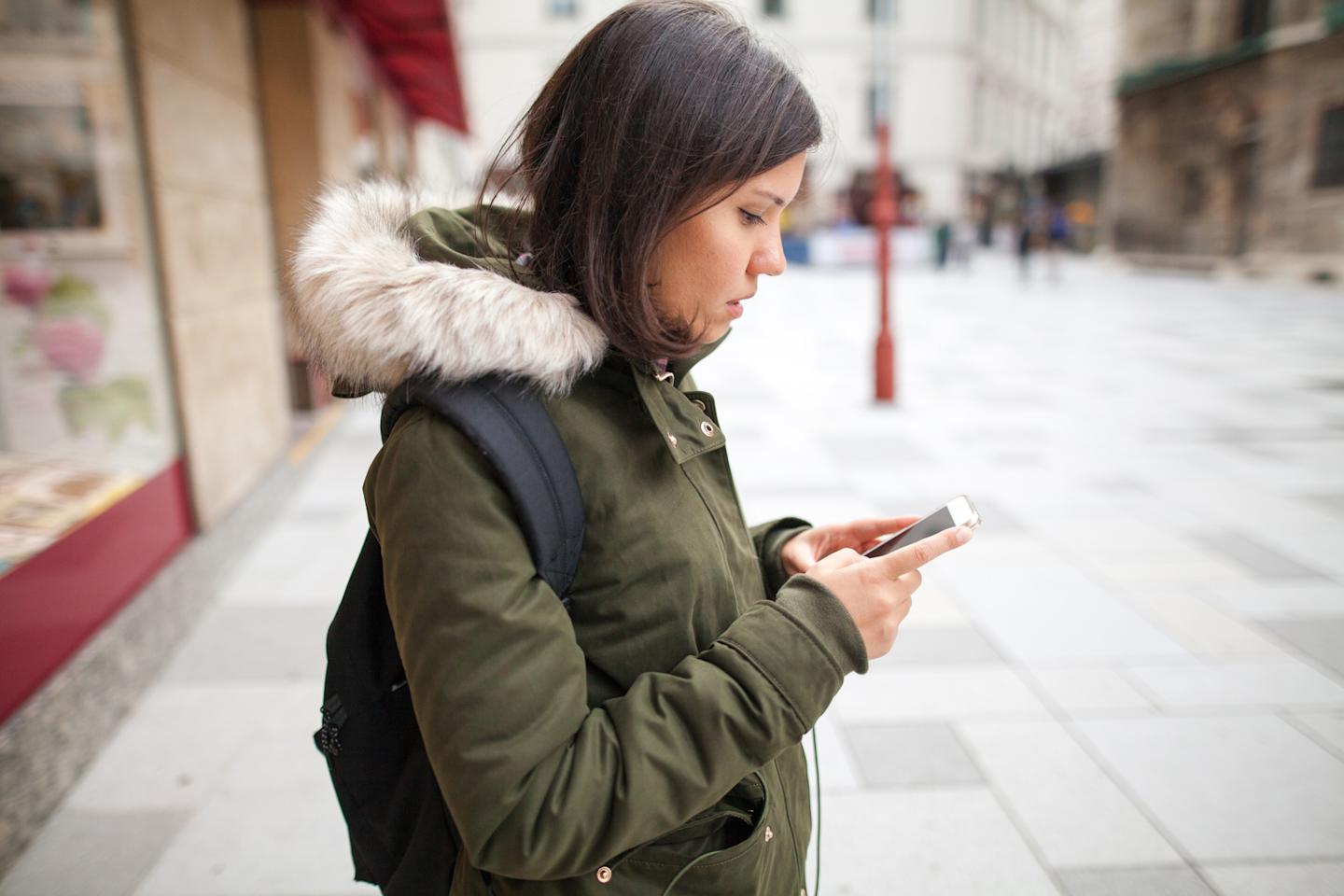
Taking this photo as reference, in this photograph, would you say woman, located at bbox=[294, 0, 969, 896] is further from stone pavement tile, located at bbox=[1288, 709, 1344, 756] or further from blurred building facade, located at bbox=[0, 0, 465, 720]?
stone pavement tile, located at bbox=[1288, 709, 1344, 756]

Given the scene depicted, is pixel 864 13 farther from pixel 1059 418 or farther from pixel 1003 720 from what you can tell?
pixel 1003 720

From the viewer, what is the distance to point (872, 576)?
1032 mm

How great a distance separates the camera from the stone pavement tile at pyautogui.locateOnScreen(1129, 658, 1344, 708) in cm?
291

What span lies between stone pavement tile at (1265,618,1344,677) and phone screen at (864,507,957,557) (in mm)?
2777

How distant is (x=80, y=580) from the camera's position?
3.00 meters

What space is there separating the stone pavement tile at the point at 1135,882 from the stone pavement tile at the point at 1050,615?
1.07 meters

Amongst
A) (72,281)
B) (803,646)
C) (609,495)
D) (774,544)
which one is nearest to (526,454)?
(609,495)

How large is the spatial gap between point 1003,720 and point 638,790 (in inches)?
89.9

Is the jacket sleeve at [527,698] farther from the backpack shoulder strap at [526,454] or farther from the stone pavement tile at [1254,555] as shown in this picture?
the stone pavement tile at [1254,555]

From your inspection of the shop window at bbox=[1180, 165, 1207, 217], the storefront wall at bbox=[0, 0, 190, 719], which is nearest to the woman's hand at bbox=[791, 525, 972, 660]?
the storefront wall at bbox=[0, 0, 190, 719]

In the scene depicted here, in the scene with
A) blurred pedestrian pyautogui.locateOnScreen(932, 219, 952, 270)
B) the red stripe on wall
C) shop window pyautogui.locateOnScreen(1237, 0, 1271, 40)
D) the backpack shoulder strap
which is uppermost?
shop window pyautogui.locateOnScreen(1237, 0, 1271, 40)

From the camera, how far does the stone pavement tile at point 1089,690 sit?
289cm

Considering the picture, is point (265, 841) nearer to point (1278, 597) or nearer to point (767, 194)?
point (767, 194)

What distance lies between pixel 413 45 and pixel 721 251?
33.3ft
